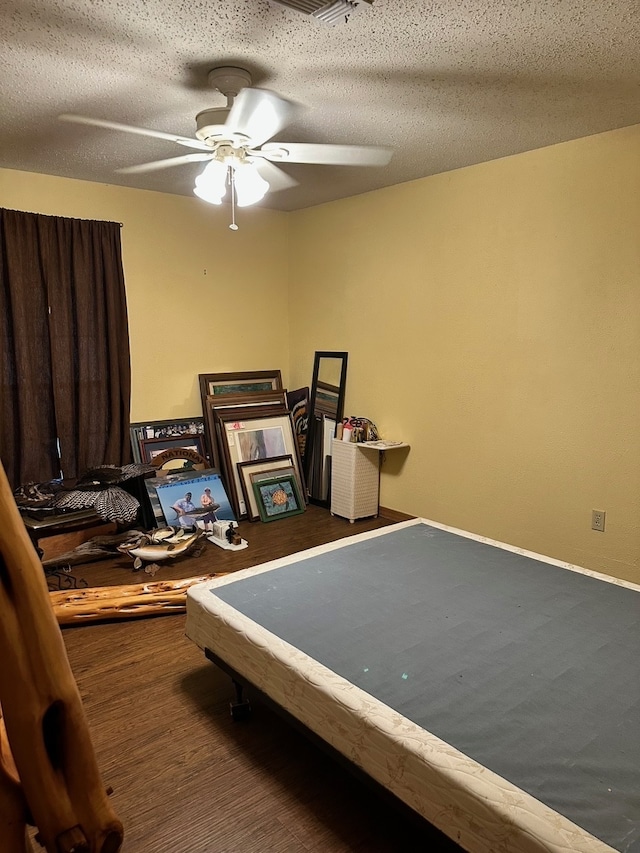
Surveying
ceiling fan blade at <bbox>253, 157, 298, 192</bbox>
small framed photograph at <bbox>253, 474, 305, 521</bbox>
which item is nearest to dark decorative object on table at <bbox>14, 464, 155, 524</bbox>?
small framed photograph at <bbox>253, 474, 305, 521</bbox>

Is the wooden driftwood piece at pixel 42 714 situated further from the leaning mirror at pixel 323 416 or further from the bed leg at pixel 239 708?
the leaning mirror at pixel 323 416

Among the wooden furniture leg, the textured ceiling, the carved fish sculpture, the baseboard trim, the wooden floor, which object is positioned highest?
the textured ceiling

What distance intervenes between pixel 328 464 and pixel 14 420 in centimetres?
226

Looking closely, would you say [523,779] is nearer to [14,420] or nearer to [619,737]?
[619,737]

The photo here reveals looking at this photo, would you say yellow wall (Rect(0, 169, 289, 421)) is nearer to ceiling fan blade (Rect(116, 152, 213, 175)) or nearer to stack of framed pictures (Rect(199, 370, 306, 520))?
stack of framed pictures (Rect(199, 370, 306, 520))

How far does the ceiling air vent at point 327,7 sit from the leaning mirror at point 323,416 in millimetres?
2914

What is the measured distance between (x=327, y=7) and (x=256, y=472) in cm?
321

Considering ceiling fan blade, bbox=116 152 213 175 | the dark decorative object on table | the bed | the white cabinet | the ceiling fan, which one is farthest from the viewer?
the white cabinet

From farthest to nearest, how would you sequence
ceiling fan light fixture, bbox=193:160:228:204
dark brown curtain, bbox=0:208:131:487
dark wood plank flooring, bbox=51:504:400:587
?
dark brown curtain, bbox=0:208:131:487 < dark wood plank flooring, bbox=51:504:400:587 < ceiling fan light fixture, bbox=193:160:228:204

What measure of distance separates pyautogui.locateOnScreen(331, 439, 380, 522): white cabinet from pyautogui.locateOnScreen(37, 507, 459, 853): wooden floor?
1915mm

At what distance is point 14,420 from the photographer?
12.4ft

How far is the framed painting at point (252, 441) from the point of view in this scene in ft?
14.5

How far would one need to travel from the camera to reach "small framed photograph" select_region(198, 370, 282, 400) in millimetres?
4691

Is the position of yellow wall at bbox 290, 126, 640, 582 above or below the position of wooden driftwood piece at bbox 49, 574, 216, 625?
above
